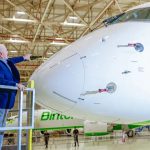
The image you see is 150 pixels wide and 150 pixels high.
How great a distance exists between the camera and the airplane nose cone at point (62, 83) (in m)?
6.09

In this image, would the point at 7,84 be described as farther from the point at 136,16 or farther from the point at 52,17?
the point at 52,17

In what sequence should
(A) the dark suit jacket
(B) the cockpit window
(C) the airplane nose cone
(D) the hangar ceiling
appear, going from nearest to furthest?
(A) the dark suit jacket → (C) the airplane nose cone → (B) the cockpit window → (D) the hangar ceiling

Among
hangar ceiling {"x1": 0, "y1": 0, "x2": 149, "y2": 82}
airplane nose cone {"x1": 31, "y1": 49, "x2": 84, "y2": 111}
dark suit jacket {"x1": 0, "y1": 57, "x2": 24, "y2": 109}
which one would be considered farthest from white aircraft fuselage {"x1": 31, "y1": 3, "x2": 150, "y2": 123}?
hangar ceiling {"x1": 0, "y1": 0, "x2": 149, "y2": 82}

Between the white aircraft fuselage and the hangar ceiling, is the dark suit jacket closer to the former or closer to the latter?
the white aircraft fuselage

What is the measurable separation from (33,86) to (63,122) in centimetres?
2964

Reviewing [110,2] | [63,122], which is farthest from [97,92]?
[63,122]

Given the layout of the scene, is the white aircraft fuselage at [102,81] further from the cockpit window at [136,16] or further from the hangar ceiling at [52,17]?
the hangar ceiling at [52,17]

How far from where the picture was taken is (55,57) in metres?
6.77

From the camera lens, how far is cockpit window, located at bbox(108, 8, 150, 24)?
7301 millimetres

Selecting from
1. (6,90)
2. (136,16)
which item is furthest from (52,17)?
(6,90)

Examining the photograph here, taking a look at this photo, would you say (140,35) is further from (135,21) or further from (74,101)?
(74,101)

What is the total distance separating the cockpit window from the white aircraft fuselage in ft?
2.55

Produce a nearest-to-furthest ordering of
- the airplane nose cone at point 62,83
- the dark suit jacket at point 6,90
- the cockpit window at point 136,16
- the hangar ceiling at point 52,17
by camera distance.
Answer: the dark suit jacket at point 6,90 < the airplane nose cone at point 62,83 < the cockpit window at point 136,16 < the hangar ceiling at point 52,17

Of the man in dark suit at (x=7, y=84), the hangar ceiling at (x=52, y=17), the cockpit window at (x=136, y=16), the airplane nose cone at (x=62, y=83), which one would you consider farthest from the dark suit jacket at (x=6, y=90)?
the hangar ceiling at (x=52, y=17)
